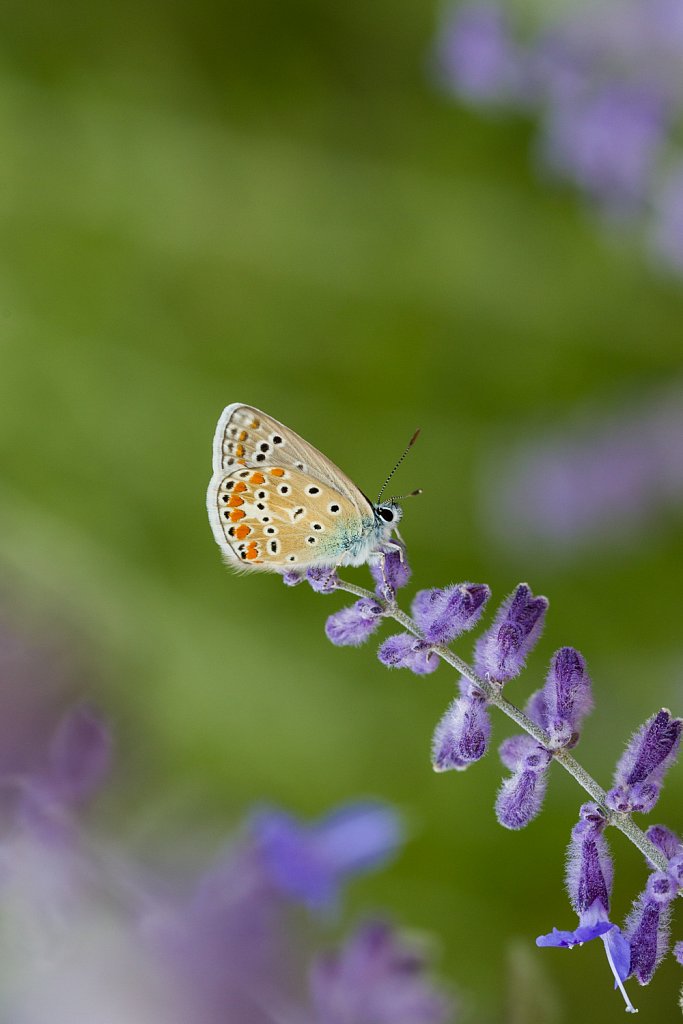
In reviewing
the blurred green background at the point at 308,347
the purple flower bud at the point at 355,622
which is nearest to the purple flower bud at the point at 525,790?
the purple flower bud at the point at 355,622

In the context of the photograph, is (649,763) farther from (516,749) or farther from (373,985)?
(373,985)

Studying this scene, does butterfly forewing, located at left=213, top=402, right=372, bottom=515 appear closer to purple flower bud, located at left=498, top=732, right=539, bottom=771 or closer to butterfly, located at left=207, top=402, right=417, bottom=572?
butterfly, located at left=207, top=402, right=417, bottom=572

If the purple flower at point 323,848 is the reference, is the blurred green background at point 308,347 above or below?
above

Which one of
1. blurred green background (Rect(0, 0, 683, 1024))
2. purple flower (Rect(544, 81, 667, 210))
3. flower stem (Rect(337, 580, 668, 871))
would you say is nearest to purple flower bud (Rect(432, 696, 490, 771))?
flower stem (Rect(337, 580, 668, 871))

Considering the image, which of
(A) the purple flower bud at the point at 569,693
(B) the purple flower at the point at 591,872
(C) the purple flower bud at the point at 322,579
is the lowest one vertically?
(B) the purple flower at the point at 591,872

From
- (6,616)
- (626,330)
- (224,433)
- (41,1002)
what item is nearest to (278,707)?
(626,330)

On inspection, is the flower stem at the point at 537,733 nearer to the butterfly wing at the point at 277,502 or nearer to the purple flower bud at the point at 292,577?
the purple flower bud at the point at 292,577

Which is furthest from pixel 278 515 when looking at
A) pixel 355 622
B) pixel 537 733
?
pixel 537 733
